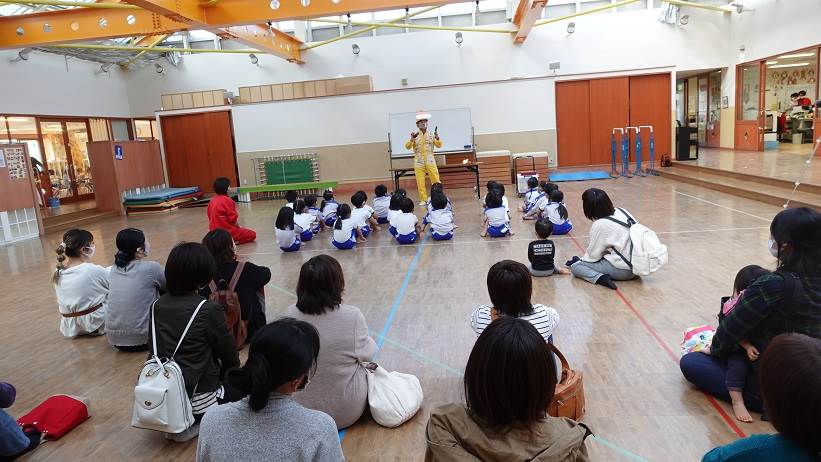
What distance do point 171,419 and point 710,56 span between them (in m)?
16.8

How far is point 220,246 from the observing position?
377 centimetres

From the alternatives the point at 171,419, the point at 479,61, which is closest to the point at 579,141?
the point at 479,61

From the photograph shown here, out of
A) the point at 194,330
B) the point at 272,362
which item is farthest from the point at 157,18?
the point at 272,362

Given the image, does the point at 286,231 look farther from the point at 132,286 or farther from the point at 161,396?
the point at 161,396

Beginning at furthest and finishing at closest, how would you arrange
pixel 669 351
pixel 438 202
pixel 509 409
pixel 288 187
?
1. pixel 288 187
2. pixel 438 202
3. pixel 669 351
4. pixel 509 409

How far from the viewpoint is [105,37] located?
10188 mm

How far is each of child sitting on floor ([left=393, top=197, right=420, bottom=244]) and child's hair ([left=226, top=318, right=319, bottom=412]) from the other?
19.1 feet

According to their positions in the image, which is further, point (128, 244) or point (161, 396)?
point (128, 244)

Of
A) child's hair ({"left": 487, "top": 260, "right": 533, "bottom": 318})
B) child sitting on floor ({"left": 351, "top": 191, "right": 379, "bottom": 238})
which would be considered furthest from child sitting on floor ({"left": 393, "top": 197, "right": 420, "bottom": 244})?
child's hair ({"left": 487, "top": 260, "right": 533, "bottom": 318})

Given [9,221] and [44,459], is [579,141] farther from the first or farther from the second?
[44,459]

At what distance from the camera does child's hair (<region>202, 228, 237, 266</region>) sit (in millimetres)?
3756

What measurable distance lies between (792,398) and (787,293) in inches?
62.9

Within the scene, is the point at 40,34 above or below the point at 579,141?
above

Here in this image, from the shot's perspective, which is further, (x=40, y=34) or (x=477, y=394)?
(x=40, y=34)
